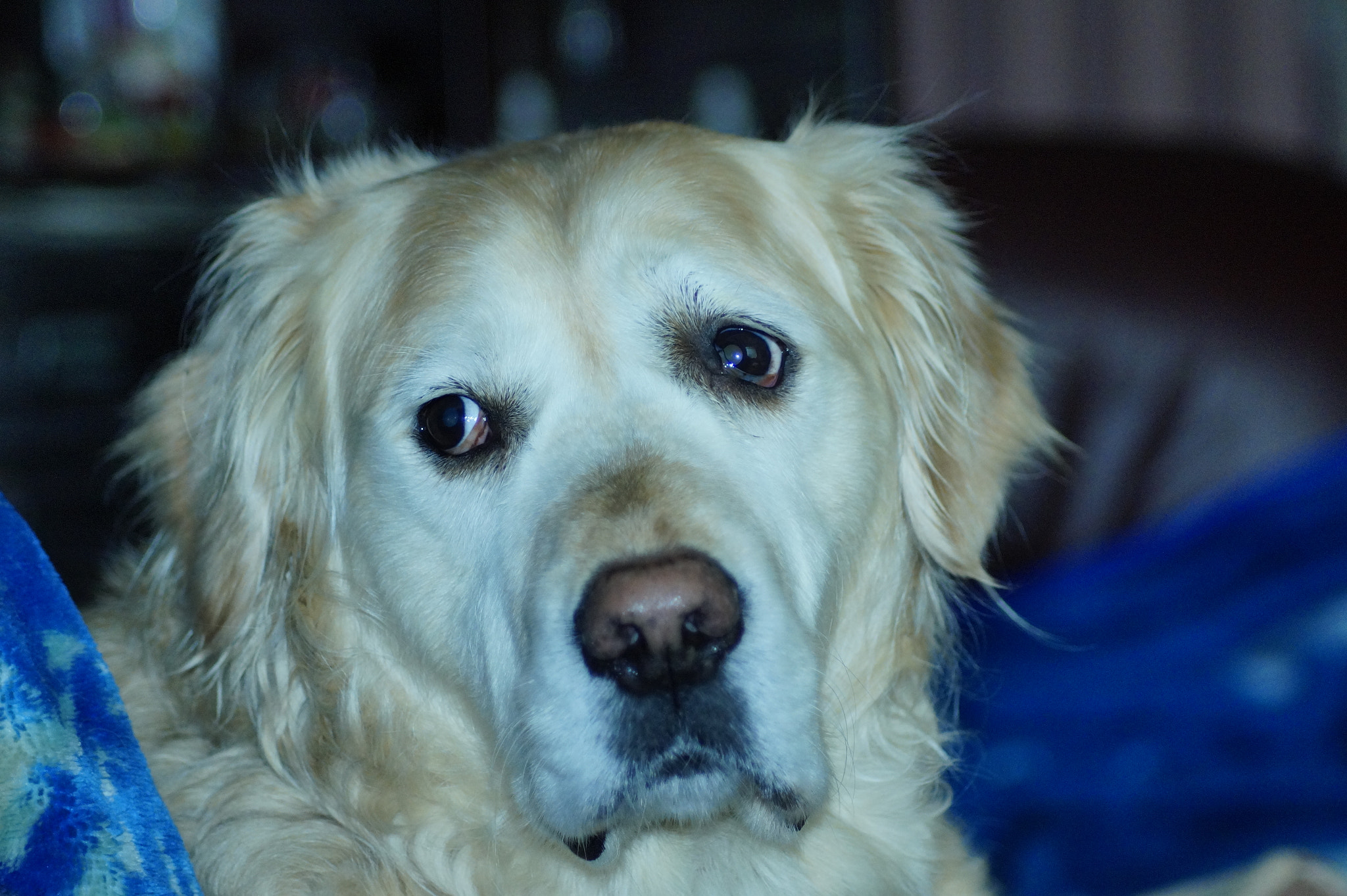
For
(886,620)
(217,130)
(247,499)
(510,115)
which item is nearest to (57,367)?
(217,130)

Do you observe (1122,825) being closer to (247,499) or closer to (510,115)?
(247,499)

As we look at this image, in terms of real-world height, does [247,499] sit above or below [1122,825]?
above

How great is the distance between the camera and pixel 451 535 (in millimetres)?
1415

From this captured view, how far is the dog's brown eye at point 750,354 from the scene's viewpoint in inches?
58.1

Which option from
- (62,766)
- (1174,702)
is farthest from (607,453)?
(1174,702)

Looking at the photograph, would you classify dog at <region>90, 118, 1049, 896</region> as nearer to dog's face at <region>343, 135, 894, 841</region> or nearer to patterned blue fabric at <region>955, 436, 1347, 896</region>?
dog's face at <region>343, 135, 894, 841</region>

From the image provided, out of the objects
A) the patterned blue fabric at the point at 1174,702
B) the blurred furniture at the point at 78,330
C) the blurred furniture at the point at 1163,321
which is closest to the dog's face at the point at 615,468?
the patterned blue fabric at the point at 1174,702

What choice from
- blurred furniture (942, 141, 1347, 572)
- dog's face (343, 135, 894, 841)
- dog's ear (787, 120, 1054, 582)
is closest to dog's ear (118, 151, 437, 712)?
dog's face (343, 135, 894, 841)

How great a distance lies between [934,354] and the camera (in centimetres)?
167

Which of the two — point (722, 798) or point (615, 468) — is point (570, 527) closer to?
point (615, 468)

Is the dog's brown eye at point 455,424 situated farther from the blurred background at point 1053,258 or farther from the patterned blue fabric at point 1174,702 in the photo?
the patterned blue fabric at point 1174,702

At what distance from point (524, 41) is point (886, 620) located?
389 centimetres

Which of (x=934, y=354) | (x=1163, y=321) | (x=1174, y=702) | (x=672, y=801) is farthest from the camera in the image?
(x=1163, y=321)

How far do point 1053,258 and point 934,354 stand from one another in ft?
5.22
